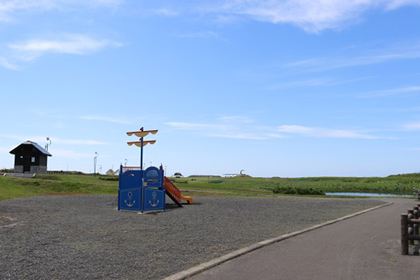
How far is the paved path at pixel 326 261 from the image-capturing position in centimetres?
778

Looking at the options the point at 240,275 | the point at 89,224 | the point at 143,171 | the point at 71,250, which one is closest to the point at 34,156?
the point at 143,171

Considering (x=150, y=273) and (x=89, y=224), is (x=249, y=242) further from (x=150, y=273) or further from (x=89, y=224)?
(x=89, y=224)

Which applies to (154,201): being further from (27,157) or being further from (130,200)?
(27,157)

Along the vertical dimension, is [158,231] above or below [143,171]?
below

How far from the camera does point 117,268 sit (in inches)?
332

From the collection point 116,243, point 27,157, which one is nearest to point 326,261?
point 116,243

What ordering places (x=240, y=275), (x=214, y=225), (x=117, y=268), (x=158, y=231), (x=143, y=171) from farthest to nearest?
1. (x=143, y=171)
2. (x=214, y=225)
3. (x=158, y=231)
4. (x=117, y=268)
5. (x=240, y=275)

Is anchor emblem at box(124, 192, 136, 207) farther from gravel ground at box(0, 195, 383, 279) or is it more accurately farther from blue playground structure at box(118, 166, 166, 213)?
gravel ground at box(0, 195, 383, 279)

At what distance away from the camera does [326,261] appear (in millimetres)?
8969

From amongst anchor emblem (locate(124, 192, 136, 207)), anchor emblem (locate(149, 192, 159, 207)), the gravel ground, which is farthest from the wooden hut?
the gravel ground

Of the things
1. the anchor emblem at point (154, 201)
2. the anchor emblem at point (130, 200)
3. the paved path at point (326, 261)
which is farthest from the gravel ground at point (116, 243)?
the anchor emblem at point (154, 201)

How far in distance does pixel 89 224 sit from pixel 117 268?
8.41 metres

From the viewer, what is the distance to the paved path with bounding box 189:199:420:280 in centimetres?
778

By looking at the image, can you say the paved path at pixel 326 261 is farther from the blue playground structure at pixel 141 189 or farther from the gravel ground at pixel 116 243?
the blue playground structure at pixel 141 189
